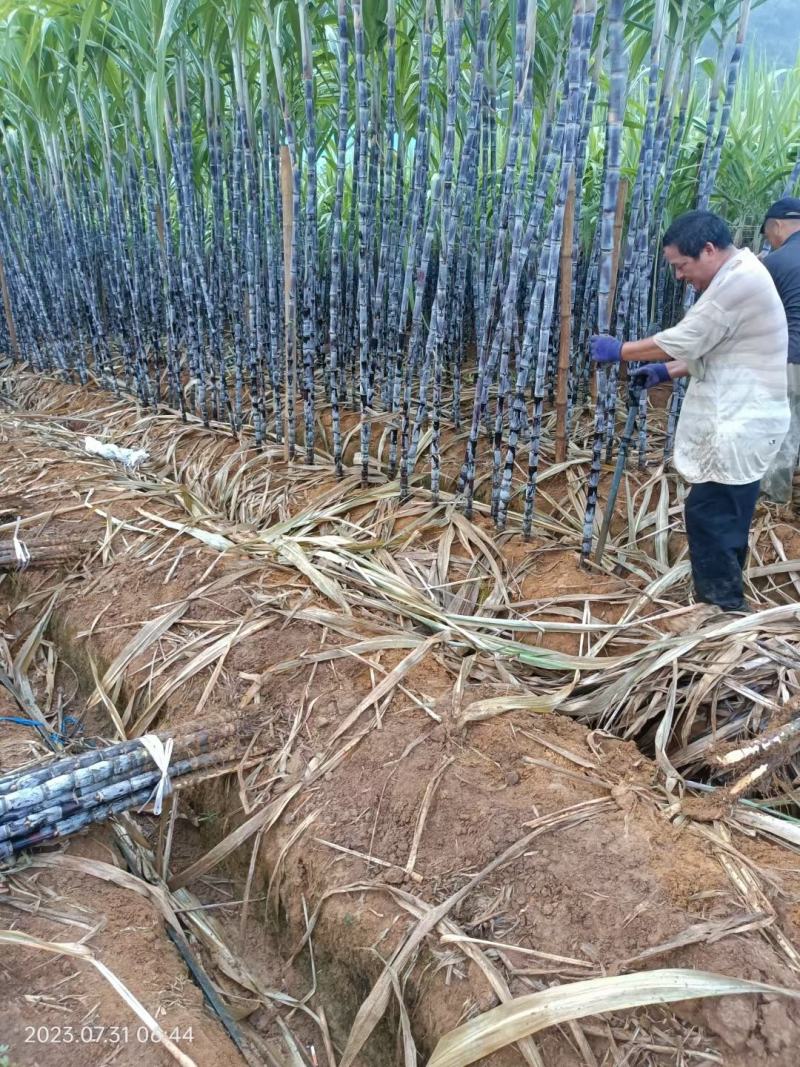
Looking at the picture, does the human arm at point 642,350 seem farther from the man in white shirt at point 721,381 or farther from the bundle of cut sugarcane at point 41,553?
the bundle of cut sugarcane at point 41,553

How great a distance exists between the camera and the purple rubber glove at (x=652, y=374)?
77.5 inches

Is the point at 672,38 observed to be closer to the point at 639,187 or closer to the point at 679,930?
the point at 639,187

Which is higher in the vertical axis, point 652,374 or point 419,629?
point 652,374

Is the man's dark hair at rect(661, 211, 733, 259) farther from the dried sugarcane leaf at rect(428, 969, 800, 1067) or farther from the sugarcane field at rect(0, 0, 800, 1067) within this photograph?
the dried sugarcane leaf at rect(428, 969, 800, 1067)

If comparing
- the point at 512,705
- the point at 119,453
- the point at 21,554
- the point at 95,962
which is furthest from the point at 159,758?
the point at 119,453

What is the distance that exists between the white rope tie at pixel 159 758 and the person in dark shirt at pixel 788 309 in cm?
203

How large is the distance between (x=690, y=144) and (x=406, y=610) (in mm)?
3304

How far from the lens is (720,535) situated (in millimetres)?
1876

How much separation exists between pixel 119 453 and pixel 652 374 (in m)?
2.35

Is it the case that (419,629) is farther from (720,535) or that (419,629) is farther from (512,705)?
(720,535)

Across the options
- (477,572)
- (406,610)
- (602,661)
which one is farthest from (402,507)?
(602,661)

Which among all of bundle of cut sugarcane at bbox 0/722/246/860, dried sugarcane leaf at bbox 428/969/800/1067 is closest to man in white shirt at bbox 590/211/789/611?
dried sugarcane leaf at bbox 428/969/800/1067

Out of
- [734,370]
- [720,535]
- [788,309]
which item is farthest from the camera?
[788,309]

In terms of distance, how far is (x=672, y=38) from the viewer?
229 cm
